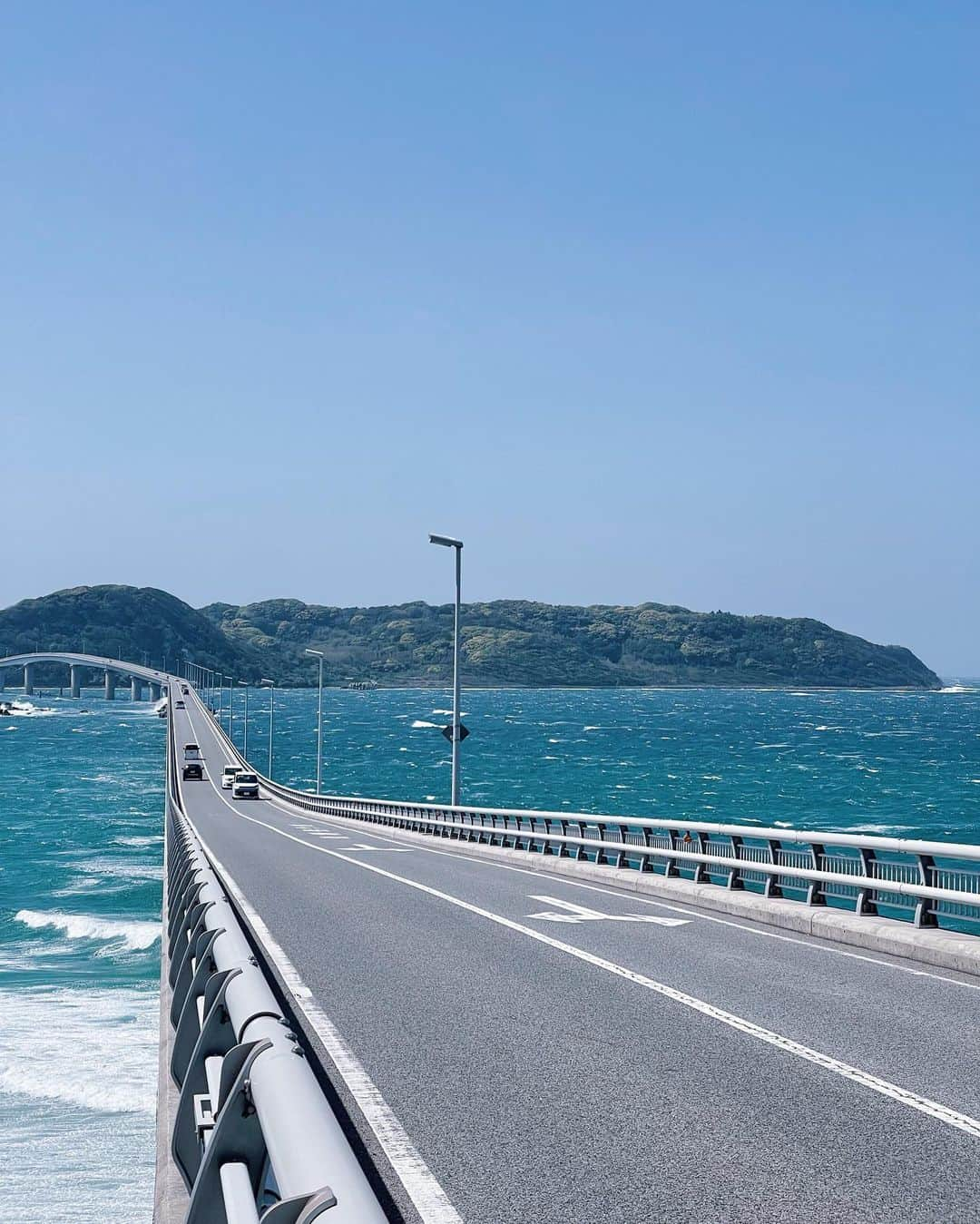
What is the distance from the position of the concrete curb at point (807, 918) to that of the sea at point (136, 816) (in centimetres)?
751

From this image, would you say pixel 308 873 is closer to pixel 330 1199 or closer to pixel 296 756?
pixel 330 1199

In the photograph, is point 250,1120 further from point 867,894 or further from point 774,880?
point 774,880

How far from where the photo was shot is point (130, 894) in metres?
49.9

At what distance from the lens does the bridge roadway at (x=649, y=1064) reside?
6191mm

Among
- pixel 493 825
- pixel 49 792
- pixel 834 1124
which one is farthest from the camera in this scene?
pixel 49 792

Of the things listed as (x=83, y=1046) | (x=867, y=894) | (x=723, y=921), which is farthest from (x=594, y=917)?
(x=83, y=1046)

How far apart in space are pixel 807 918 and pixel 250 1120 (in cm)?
1269

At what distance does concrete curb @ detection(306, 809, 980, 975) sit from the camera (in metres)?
13.4

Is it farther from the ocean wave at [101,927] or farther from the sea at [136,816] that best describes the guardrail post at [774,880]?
the ocean wave at [101,927]

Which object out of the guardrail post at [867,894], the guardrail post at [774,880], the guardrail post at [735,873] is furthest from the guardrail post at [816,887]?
the guardrail post at [735,873]

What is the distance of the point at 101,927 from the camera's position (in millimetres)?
39125

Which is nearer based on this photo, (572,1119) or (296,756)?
(572,1119)

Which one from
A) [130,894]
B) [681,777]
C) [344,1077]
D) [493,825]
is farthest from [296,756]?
[344,1077]

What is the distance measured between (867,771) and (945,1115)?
407 ft
